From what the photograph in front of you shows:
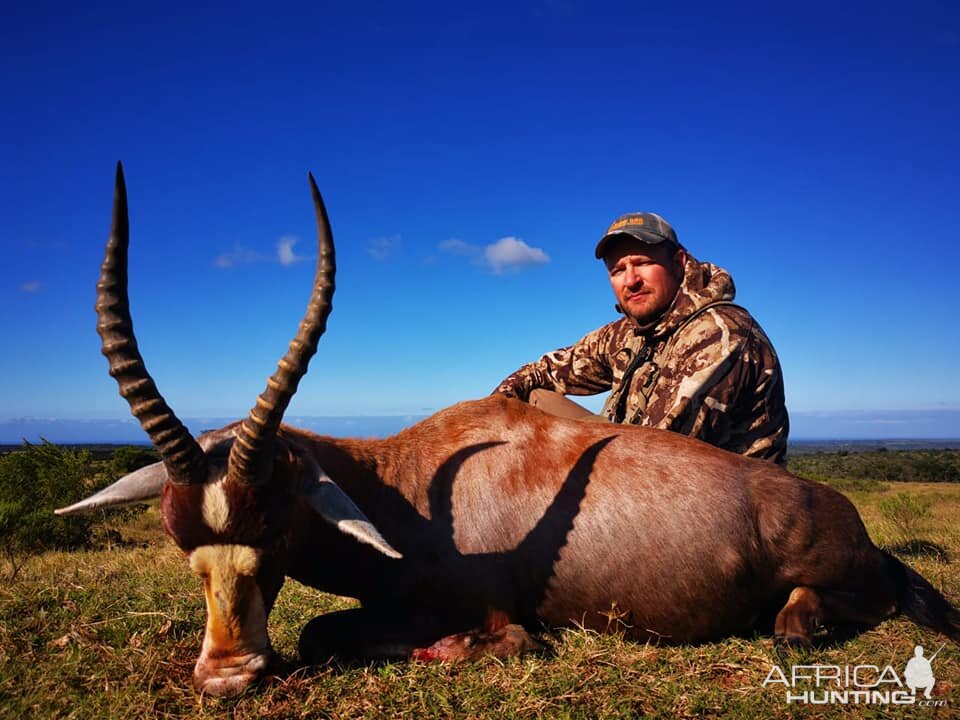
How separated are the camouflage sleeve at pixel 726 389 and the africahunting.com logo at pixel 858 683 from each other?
2.28 m

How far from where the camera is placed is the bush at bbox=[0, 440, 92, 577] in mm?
9727

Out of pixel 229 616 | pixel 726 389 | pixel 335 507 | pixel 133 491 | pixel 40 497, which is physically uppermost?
pixel 726 389

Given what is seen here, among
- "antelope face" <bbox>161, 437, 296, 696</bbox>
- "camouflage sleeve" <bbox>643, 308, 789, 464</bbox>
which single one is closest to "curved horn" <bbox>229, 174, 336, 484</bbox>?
"antelope face" <bbox>161, 437, 296, 696</bbox>

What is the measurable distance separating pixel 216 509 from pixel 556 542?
2.13m

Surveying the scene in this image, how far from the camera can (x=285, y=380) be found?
12.1 ft

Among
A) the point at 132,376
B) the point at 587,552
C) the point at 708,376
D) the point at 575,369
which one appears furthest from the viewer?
the point at 575,369

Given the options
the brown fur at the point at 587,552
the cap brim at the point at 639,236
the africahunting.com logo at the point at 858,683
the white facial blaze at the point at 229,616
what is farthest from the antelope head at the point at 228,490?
the cap brim at the point at 639,236

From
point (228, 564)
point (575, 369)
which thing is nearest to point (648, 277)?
point (575, 369)

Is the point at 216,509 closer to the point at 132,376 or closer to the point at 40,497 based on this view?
the point at 132,376

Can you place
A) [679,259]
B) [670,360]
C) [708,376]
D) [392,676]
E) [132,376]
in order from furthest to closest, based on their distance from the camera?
1. [679,259]
2. [670,360]
3. [708,376]
4. [392,676]
5. [132,376]

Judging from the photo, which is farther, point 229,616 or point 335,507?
point 335,507

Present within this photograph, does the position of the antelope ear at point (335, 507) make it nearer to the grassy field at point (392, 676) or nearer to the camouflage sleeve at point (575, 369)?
A: the grassy field at point (392, 676)

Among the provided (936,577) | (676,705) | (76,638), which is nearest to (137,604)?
(76,638)

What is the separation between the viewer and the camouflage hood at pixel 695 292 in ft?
22.0
